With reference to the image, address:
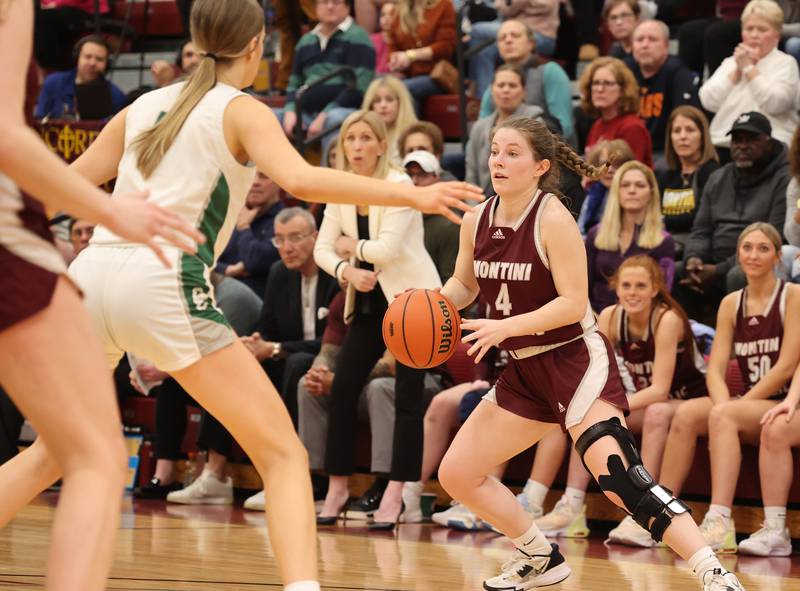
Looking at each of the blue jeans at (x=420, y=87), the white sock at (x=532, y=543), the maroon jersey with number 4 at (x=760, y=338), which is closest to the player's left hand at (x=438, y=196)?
the white sock at (x=532, y=543)

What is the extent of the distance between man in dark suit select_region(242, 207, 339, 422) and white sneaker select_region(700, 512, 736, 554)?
278 centimetres

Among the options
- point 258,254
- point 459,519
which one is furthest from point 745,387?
point 258,254

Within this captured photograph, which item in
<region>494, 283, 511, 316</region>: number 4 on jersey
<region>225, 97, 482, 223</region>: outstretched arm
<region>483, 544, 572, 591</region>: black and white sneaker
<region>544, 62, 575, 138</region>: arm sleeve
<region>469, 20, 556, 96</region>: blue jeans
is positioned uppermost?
<region>469, 20, 556, 96</region>: blue jeans

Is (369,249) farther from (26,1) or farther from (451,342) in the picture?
(26,1)

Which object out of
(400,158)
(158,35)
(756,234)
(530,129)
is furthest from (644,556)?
(158,35)

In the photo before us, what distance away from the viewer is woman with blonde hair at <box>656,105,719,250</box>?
8273 millimetres

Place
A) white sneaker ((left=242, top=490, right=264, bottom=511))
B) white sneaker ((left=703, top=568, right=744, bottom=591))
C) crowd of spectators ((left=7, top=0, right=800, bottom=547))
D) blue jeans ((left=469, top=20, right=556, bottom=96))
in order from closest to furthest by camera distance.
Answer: white sneaker ((left=703, top=568, right=744, bottom=591)), crowd of spectators ((left=7, top=0, right=800, bottom=547)), white sneaker ((left=242, top=490, right=264, bottom=511)), blue jeans ((left=469, top=20, right=556, bottom=96))

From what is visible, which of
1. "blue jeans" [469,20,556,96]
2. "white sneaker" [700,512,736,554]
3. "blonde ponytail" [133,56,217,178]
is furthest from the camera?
"blue jeans" [469,20,556,96]

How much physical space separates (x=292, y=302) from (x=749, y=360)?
3.04 meters

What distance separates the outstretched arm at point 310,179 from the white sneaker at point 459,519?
3861 millimetres

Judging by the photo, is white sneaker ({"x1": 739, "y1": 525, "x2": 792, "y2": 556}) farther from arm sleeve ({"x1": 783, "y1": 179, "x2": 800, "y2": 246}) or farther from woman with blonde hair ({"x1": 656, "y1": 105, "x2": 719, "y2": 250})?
woman with blonde hair ({"x1": 656, "y1": 105, "x2": 719, "y2": 250})

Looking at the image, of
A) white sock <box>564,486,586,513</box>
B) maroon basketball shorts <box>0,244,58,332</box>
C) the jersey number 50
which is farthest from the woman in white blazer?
maroon basketball shorts <box>0,244,58,332</box>

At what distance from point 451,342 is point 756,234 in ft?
8.81

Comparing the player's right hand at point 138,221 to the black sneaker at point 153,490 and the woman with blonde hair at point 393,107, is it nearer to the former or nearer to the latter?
the black sneaker at point 153,490
